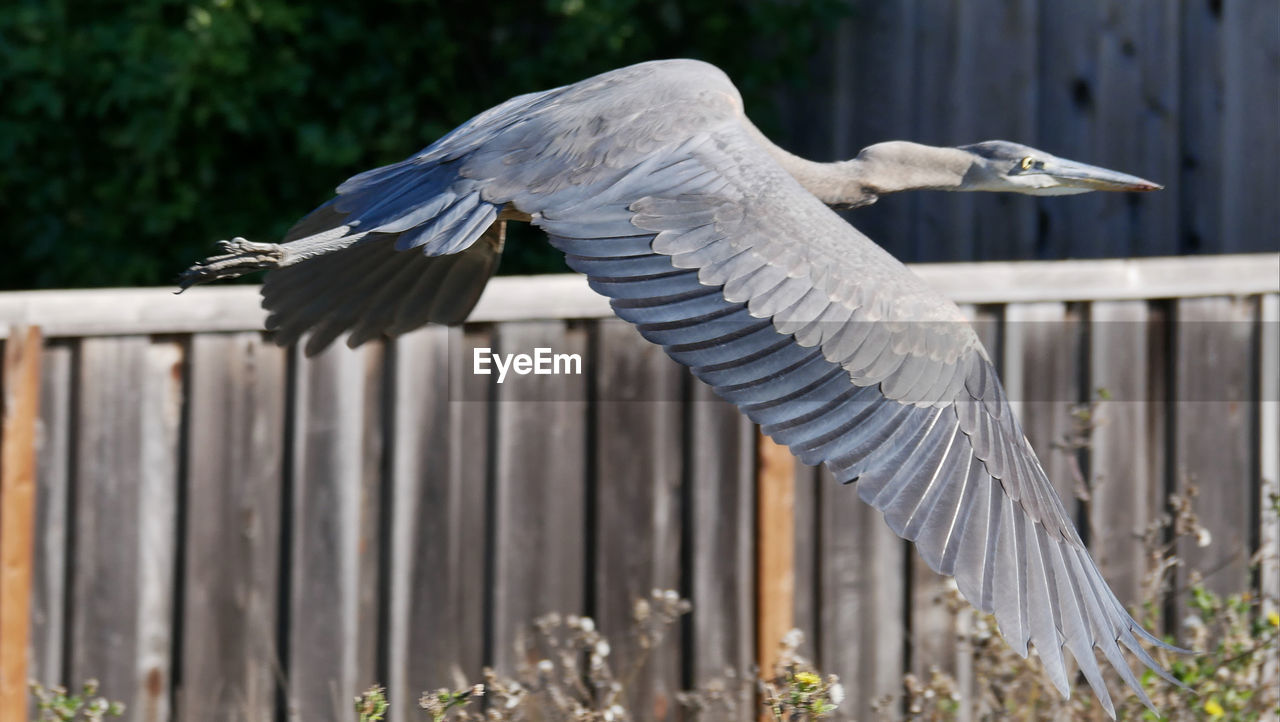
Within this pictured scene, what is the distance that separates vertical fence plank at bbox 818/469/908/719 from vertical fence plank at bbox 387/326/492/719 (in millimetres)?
990

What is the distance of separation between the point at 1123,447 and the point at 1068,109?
1963 mm

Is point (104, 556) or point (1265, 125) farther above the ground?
point (1265, 125)

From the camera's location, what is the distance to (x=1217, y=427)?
16.6 feet

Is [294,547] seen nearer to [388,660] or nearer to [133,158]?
[388,660]

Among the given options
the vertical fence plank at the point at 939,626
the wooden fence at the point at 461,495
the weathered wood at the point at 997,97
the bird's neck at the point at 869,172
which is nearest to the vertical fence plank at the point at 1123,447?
the wooden fence at the point at 461,495

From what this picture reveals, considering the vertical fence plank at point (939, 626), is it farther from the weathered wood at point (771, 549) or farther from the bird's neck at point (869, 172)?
the bird's neck at point (869, 172)

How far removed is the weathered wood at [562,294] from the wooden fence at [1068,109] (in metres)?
1.10

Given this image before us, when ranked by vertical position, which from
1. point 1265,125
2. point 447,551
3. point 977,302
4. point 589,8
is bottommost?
point 447,551

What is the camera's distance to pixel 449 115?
22.2ft

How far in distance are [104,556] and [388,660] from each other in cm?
76

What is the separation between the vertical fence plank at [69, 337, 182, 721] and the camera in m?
4.11

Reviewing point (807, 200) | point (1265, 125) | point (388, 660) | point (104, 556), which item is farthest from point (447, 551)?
point (1265, 125)

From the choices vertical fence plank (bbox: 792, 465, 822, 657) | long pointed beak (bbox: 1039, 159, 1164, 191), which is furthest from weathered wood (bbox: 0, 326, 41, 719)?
long pointed beak (bbox: 1039, 159, 1164, 191)

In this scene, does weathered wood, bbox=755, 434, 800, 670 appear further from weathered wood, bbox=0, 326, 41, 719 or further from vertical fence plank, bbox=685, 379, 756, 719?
weathered wood, bbox=0, 326, 41, 719
